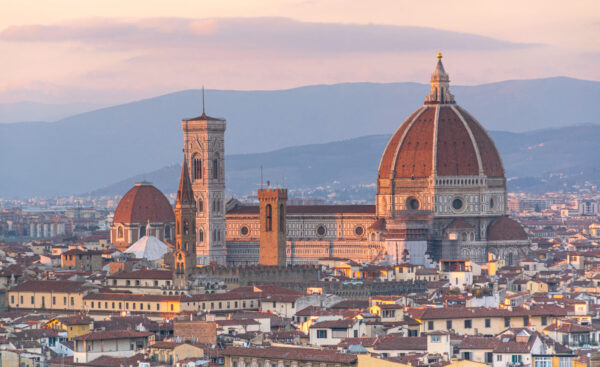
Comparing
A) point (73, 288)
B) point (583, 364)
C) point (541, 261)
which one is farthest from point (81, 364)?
point (541, 261)

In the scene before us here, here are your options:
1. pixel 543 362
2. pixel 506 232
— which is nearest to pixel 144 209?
pixel 506 232

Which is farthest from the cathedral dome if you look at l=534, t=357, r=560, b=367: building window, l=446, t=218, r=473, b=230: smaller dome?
l=534, t=357, r=560, b=367: building window

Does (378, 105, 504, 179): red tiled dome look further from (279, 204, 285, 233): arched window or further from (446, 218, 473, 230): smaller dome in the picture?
(279, 204, 285, 233): arched window

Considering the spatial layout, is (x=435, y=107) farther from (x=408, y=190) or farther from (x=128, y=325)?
(x=128, y=325)

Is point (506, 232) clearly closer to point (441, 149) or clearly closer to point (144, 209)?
point (441, 149)

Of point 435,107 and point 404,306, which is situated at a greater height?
point 435,107
